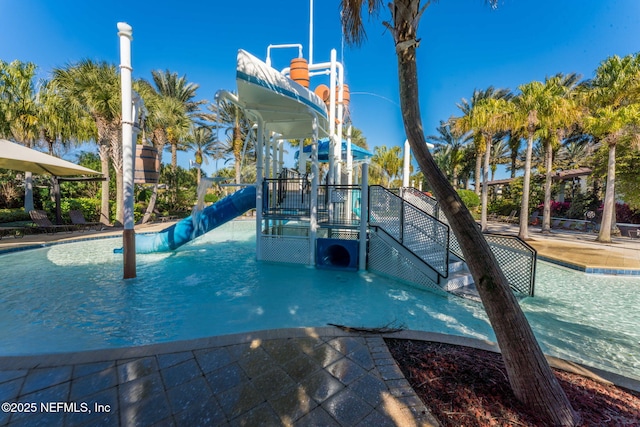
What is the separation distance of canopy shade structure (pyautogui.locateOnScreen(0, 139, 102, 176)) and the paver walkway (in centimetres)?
877

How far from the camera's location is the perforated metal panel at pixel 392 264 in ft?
20.8

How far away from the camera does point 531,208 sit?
72.0 feet

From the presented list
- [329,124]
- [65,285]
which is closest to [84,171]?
[65,285]

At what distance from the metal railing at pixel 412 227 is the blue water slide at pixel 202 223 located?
4453mm

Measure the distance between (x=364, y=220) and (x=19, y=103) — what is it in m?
21.4

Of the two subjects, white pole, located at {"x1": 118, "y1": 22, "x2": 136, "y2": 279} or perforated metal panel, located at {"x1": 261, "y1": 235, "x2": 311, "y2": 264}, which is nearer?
white pole, located at {"x1": 118, "y1": 22, "x2": 136, "y2": 279}

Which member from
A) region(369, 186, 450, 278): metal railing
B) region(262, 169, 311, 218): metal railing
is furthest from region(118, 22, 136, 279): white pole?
region(369, 186, 450, 278): metal railing

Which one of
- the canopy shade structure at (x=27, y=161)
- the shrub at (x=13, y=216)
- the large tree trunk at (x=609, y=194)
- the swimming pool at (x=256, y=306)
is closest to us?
the swimming pool at (x=256, y=306)

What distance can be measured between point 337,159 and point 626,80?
517 inches

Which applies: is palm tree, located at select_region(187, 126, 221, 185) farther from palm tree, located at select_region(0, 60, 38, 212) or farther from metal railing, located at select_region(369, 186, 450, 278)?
metal railing, located at select_region(369, 186, 450, 278)

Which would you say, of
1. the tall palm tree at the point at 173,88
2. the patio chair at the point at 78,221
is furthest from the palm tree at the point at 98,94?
the tall palm tree at the point at 173,88

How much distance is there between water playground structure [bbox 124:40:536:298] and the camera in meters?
6.12

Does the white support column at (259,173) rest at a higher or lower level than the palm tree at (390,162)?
lower

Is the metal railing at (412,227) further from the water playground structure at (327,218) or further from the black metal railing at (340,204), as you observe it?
the black metal railing at (340,204)
